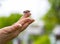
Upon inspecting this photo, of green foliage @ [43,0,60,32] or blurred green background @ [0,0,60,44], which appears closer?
blurred green background @ [0,0,60,44]

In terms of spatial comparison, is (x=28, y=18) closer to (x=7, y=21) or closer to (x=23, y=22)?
(x=23, y=22)

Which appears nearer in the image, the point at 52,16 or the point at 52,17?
the point at 52,16

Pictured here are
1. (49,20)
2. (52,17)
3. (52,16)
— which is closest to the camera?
(52,16)

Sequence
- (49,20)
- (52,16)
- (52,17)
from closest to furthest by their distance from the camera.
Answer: (52,16)
(52,17)
(49,20)

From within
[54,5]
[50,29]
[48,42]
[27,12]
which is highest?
[54,5]

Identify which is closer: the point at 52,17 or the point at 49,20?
the point at 52,17

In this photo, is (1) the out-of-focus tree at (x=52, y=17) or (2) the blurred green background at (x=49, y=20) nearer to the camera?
(2) the blurred green background at (x=49, y=20)

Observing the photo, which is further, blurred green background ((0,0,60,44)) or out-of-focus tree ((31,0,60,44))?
out-of-focus tree ((31,0,60,44))

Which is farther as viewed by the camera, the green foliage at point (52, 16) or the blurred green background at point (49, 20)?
the green foliage at point (52, 16)

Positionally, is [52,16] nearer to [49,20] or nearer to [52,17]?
[52,17]

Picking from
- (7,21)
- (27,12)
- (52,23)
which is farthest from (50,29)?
(27,12)

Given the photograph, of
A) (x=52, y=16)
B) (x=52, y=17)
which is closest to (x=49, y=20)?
(x=52, y=17)
